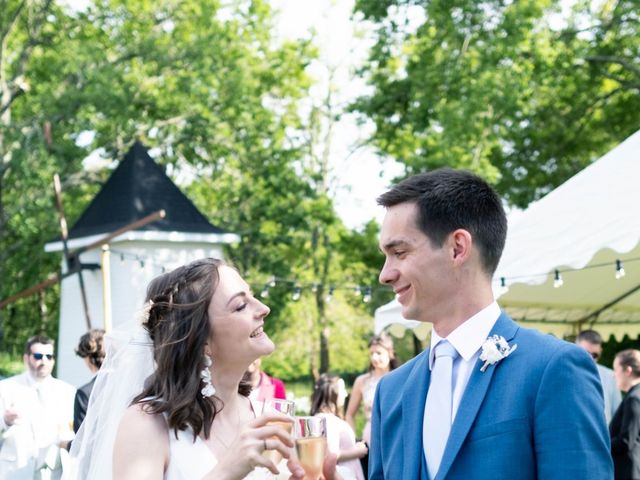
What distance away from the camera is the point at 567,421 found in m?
2.45

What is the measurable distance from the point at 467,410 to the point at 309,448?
1.61ft

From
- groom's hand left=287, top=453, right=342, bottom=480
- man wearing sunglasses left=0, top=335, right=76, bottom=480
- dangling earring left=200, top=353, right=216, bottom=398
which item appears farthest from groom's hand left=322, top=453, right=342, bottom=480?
man wearing sunglasses left=0, top=335, right=76, bottom=480

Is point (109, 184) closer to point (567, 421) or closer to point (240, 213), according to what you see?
point (240, 213)

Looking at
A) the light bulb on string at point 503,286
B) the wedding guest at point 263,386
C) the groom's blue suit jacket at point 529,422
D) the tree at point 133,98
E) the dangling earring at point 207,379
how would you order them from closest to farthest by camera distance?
the groom's blue suit jacket at point 529,422 → the dangling earring at point 207,379 → the light bulb on string at point 503,286 → the wedding guest at point 263,386 → the tree at point 133,98

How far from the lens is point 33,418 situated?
8.61 meters

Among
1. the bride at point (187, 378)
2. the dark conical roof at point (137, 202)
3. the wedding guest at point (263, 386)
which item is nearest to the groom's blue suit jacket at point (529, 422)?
the bride at point (187, 378)

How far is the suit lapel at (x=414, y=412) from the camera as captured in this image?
268 cm

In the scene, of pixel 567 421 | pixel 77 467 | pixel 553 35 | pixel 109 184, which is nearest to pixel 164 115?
pixel 109 184

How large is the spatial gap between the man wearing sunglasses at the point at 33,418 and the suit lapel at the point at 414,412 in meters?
6.19

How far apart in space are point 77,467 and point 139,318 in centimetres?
83

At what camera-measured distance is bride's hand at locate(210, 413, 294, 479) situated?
9.32ft

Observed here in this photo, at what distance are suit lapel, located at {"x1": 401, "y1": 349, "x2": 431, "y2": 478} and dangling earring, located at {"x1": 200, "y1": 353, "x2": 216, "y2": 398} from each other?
0.91 m

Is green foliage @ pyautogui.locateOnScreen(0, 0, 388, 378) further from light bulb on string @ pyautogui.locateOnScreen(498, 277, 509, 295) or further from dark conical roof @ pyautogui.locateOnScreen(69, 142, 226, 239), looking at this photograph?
light bulb on string @ pyautogui.locateOnScreen(498, 277, 509, 295)

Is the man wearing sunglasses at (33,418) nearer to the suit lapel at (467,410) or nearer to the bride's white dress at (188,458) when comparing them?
the bride's white dress at (188,458)
